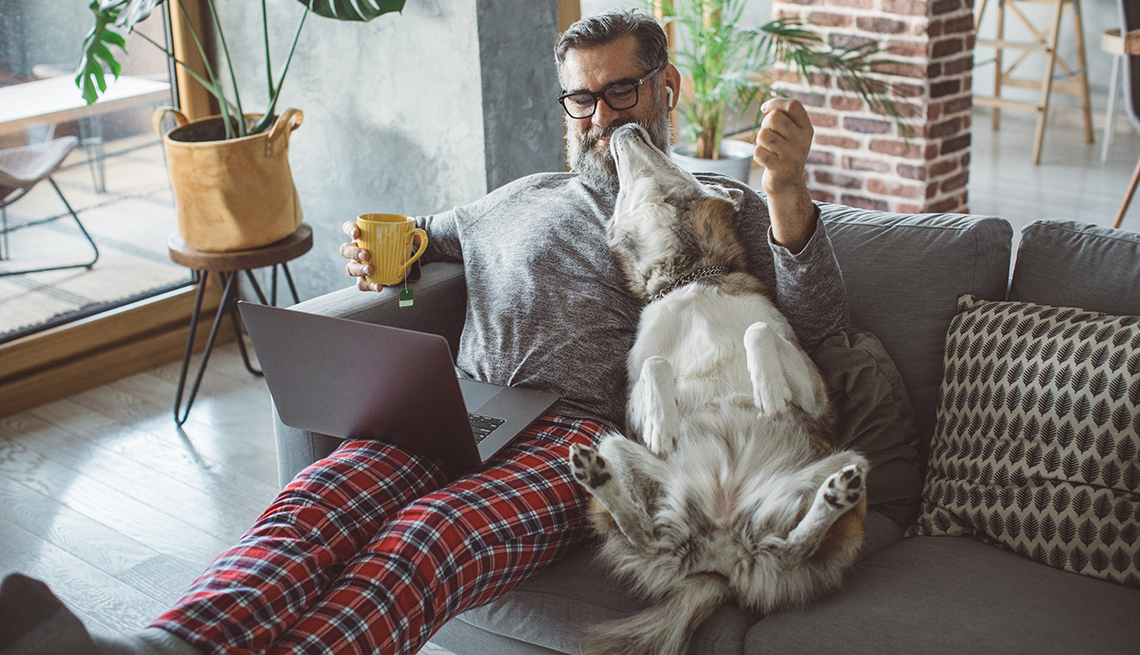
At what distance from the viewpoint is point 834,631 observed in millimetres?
1354

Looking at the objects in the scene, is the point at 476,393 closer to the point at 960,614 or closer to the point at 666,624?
the point at 666,624

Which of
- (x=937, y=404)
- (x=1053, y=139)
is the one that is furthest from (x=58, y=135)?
(x=1053, y=139)

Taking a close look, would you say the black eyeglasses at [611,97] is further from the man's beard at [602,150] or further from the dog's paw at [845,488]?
the dog's paw at [845,488]

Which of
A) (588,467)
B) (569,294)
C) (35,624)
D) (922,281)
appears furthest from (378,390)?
(922,281)

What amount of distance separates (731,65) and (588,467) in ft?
9.39

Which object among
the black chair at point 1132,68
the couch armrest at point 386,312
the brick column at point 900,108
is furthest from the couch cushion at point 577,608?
the black chair at point 1132,68

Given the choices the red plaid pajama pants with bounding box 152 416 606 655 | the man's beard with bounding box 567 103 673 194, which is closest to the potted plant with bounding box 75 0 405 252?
the man's beard with bounding box 567 103 673 194

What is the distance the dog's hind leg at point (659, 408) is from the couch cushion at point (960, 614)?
329 millimetres

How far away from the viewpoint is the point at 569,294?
6.13ft

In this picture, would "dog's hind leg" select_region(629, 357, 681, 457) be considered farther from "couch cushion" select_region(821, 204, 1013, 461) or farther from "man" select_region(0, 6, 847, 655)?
"couch cushion" select_region(821, 204, 1013, 461)

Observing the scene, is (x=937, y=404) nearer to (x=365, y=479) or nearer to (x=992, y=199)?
(x=365, y=479)

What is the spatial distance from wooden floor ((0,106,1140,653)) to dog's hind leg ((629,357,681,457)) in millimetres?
1239

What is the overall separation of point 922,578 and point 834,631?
200mm

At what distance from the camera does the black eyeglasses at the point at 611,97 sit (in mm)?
1884
